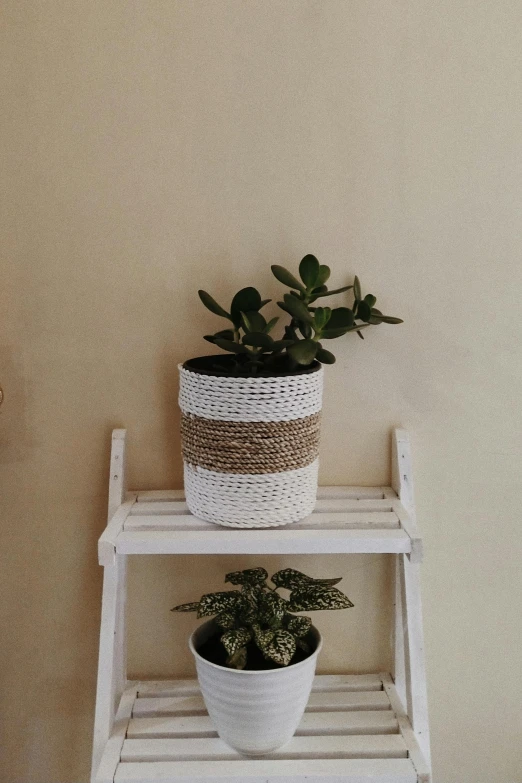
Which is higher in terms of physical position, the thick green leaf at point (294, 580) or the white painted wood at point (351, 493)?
the white painted wood at point (351, 493)

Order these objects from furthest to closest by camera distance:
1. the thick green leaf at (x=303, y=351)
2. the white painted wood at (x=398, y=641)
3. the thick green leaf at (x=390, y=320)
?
1. the white painted wood at (x=398, y=641)
2. the thick green leaf at (x=390, y=320)
3. the thick green leaf at (x=303, y=351)

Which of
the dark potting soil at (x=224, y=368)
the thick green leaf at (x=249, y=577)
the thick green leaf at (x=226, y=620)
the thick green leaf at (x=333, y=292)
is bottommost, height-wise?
the thick green leaf at (x=226, y=620)

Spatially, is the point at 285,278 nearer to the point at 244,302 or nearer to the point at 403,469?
the point at 244,302

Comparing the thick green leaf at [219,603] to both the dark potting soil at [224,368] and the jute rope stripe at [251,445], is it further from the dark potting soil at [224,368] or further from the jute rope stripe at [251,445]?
the dark potting soil at [224,368]

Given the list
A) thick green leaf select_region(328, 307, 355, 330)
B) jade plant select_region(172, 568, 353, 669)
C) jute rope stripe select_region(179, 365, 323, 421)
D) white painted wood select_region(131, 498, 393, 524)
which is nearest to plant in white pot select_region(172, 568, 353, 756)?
jade plant select_region(172, 568, 353, 669)

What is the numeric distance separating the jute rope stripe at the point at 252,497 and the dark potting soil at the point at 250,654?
6.6 inches

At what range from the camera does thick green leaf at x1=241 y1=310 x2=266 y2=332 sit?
0.85m

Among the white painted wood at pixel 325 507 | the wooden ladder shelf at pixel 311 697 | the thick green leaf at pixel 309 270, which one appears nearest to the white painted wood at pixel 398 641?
the wooden ladder shelf at pixel 311 697

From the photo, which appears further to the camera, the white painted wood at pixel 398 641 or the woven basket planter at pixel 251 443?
the white painted wood at pixel 398 641

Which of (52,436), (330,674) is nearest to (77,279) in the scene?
(52,436)

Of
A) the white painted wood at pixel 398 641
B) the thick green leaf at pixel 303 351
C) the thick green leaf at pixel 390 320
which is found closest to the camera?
the thick green leaf at pixel 303 351

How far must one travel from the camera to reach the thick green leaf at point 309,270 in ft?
2.87

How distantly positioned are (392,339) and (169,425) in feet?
1.16

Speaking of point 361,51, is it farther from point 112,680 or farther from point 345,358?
point 112,680
